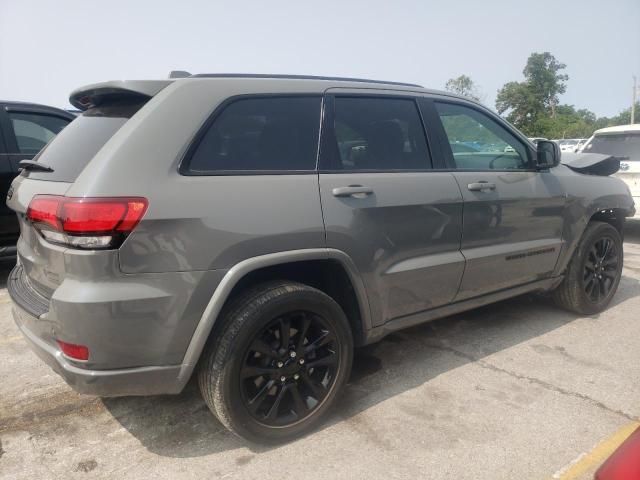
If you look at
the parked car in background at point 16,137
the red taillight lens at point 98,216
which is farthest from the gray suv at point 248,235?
the parked car in background at point 16,137

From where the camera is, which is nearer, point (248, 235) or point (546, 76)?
point (248, 235)

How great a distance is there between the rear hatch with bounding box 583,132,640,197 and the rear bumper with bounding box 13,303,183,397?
24.9ft

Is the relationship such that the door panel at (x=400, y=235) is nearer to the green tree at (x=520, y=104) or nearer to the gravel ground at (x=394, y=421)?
the gravel ground at (x=394, y=421)

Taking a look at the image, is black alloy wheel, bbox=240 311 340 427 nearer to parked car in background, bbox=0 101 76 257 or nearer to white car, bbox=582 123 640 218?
parked car in background, bbox=0 101 76 257

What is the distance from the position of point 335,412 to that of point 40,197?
1.91 metres

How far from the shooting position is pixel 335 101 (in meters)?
2.82

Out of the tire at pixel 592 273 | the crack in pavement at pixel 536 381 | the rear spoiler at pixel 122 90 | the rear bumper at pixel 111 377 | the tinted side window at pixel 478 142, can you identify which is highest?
the rear spoiler at pixel 122 90

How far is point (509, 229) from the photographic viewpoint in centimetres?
351

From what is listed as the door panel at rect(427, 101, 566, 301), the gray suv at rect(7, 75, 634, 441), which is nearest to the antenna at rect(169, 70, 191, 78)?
the gray suv at rect(7, 75, 634, 441)

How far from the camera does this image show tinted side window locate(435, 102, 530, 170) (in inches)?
133

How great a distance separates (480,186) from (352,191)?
3.59 ft

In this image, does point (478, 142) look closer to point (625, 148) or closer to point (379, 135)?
point (379, 135)

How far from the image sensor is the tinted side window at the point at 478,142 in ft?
11.1


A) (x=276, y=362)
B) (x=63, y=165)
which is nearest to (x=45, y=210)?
(x=63, y=165)
